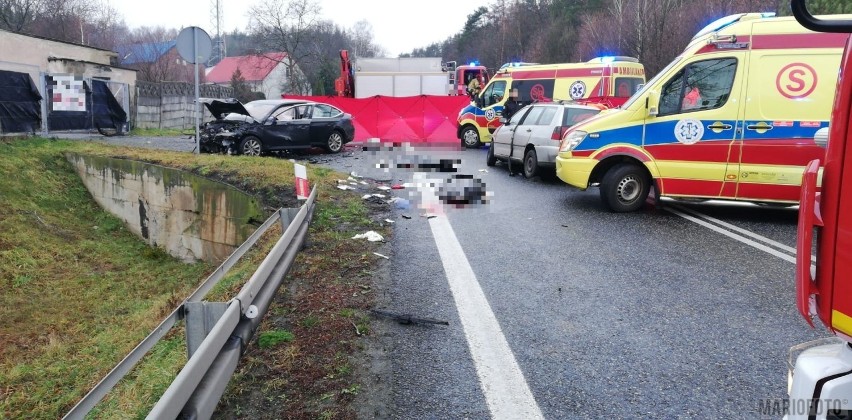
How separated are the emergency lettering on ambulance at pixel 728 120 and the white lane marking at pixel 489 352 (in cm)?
350

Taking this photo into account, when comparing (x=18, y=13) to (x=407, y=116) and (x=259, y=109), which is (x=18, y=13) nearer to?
(x=407, y=116)

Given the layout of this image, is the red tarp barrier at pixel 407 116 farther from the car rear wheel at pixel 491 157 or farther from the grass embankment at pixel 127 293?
the grass embankment at pixel 127 293

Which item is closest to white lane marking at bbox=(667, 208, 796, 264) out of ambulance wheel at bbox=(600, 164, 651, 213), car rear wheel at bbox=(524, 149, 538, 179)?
ambulance wheel at bbox=(600, 164, 651, 213)

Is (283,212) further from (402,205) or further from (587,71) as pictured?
(587,71)

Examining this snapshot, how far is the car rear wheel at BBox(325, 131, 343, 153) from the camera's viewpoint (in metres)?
16.4

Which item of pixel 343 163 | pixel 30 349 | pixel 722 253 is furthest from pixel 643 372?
pixel 343 163

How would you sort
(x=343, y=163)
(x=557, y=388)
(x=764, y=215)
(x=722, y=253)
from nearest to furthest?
(x=557, y=388) → (x=722, y=253) → (x=764, y=215) → (x=343, y=163)

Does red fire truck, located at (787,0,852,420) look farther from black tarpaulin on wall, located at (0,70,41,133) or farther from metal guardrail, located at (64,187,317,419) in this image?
black tarpaulin on wall, located at (0,70,41,133)

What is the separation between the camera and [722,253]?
19.7 feet

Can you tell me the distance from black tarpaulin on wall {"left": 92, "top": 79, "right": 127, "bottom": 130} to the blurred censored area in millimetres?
10572

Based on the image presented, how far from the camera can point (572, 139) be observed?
8.52 m

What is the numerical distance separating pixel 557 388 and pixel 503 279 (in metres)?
1.99

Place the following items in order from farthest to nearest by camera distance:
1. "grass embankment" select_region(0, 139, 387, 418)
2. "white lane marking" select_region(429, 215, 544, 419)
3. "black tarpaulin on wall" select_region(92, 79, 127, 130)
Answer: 1. "black tarpaulin on wall" select_region(92, 79, 127, 130)
2. "grass embankment" select_region(0, 139, 387, 418)
3. "white lane marking" select_region(429, 215, 544, 419)

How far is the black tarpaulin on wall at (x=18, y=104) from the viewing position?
51.7ft
